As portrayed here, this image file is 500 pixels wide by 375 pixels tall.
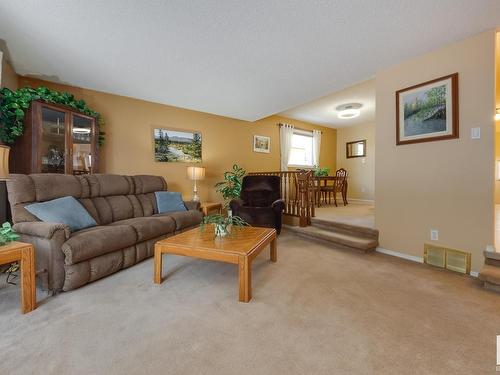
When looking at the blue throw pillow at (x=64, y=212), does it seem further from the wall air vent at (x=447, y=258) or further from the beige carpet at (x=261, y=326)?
the wall air vent at (x=447, y=258)

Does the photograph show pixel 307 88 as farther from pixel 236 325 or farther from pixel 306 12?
pixel 236 325

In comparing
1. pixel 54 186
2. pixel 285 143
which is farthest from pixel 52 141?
pixel 285 143

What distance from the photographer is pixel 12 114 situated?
2520mm

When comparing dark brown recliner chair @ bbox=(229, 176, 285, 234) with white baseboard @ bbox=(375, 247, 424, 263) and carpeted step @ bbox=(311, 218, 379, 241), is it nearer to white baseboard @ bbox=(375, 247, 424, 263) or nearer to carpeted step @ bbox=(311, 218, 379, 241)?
carpeted step @ bbox=(311, 218, 379, 241)

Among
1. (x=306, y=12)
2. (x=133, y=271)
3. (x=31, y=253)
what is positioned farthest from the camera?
Answer: (x=133, y=271)

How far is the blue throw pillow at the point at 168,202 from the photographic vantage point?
337 centimetres

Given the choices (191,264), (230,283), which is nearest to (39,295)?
(191,264)

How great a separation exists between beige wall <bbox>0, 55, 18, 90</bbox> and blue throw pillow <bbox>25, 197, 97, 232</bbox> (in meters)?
1.55

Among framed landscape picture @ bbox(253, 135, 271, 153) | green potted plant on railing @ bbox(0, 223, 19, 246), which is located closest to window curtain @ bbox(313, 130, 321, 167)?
framed landscape picture @ bbox(253, 135, 271, 153)

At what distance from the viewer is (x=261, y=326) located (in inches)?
57.5

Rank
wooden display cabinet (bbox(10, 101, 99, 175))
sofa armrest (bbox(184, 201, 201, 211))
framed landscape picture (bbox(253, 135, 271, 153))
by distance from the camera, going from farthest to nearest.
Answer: framed landscape picture (bbox(253, 135, 271, 153))
sofa armrest (bbox(184, 201, 201, 211))
wooden display cabinet (bbox(10, 101, 99, 175))

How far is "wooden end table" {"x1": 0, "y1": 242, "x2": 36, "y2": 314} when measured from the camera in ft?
5.08

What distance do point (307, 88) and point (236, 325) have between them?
3.16m

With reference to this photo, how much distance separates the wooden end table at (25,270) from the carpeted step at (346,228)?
3.52 m
